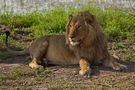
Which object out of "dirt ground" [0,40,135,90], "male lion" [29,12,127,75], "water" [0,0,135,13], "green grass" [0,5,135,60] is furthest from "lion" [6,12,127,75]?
"water" [0,0,135,13]

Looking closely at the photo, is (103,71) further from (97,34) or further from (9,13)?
(9,13)

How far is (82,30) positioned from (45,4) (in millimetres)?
6095

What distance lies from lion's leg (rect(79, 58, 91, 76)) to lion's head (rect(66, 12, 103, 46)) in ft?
0.87

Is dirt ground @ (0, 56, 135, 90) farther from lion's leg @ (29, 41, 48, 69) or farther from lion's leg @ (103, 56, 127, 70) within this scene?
lion's leg @ (29, 41, 48, 69)

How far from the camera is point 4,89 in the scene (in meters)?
6.47

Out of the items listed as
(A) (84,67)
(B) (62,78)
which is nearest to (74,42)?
(A) (84,67)

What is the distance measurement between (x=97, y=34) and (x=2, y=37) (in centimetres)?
303

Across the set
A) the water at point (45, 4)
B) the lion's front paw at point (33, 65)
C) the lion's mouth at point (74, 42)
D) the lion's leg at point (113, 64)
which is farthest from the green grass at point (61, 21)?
the lion's mouth at point (74, 42)

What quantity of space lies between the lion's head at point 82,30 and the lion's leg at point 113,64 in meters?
0.40

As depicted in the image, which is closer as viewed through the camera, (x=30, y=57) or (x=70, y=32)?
(x=70, y=32)

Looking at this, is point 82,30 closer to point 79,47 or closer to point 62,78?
point 79,47

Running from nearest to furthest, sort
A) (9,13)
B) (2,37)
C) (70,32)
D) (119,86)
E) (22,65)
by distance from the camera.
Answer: (119,86) → (70,32) → (22,65) → (2,37) → (9,13)

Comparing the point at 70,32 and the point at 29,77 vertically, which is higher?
the point at 70,32

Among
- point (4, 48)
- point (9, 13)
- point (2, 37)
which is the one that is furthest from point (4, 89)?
point (9, 13)
